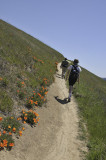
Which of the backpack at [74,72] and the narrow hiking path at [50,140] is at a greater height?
the backpack at [74,72]

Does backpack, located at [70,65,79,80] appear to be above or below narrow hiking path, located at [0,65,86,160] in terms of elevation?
above

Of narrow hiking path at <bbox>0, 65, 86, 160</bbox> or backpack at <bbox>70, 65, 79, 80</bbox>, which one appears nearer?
narrow hiking path at <bbox>0, 65, 86, 160</bbox>

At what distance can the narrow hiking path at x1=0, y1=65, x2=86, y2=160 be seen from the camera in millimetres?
4855

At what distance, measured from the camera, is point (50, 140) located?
5988mm

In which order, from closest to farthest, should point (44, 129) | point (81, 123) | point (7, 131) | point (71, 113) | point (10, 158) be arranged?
point (10, 158) < point (7, 131) < point (44, 129) < point (81, 123) < point (71, 113)

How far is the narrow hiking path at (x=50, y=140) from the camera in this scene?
4855 mm

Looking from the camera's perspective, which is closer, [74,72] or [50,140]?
[50,140]

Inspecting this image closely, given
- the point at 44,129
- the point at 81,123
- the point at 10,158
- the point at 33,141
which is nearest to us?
the point at 10,158

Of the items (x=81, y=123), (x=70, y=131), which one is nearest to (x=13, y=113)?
(x=70, y=131)

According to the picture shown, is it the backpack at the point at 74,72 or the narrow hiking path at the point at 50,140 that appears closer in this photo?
the narrow hiking path at the point at 50,140

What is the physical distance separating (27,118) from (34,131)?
610 millimetres

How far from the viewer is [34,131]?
19.7 feet

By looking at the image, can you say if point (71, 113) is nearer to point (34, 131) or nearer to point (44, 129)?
point (44, 129)

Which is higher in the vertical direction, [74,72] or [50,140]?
[74,72]
